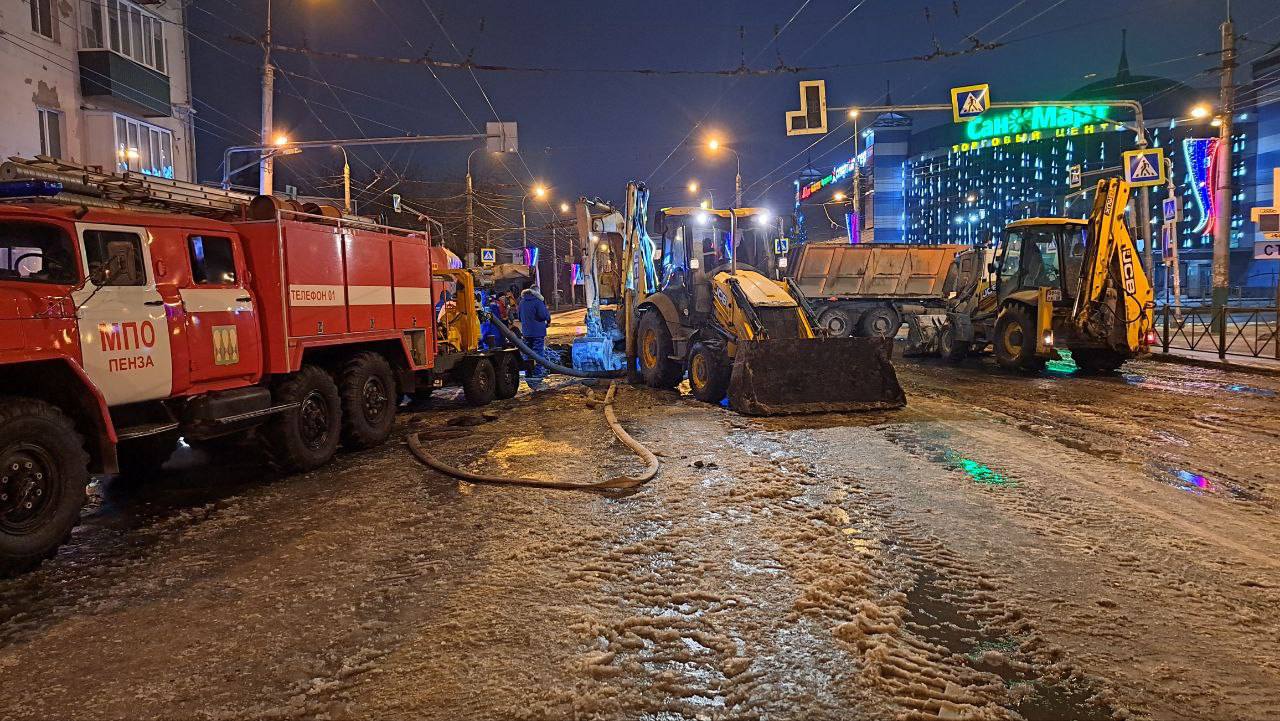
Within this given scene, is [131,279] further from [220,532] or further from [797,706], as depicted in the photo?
[797,706]

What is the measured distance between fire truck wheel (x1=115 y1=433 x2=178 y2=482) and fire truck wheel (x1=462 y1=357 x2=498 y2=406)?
506 centimetres

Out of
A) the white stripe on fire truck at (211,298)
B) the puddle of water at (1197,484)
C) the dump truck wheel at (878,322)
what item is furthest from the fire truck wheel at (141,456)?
the dump truck wheel at (878,322)

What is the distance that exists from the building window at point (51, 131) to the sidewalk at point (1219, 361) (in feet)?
94.7

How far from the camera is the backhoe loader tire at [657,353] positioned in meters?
12.7

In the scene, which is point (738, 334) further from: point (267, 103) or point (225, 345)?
point (267, 103)

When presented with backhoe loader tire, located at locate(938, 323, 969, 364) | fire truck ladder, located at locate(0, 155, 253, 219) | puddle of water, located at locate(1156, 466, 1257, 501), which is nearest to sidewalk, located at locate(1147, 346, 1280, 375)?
backhoe loader tire, located at locate(938, 323, 969, 364)

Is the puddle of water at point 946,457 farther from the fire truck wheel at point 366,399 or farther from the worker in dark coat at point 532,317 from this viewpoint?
the worker in dark coat at point 532,317

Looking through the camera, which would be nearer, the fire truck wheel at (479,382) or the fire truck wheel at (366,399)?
the fire truck wheel at (366,399)

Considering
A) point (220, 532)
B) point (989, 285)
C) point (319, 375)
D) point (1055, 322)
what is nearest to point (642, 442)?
point (319, 375)

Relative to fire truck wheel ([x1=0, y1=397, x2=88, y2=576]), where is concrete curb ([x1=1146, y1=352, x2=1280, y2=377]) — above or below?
below

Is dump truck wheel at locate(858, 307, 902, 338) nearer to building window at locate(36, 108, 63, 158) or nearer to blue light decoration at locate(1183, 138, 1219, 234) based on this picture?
blue light decoration at locate(1183, 138, 1219, 234)

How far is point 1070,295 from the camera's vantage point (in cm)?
1477

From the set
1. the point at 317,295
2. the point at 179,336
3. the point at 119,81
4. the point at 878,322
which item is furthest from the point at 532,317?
the point at 119,81

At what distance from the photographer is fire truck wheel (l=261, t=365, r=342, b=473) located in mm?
7457
